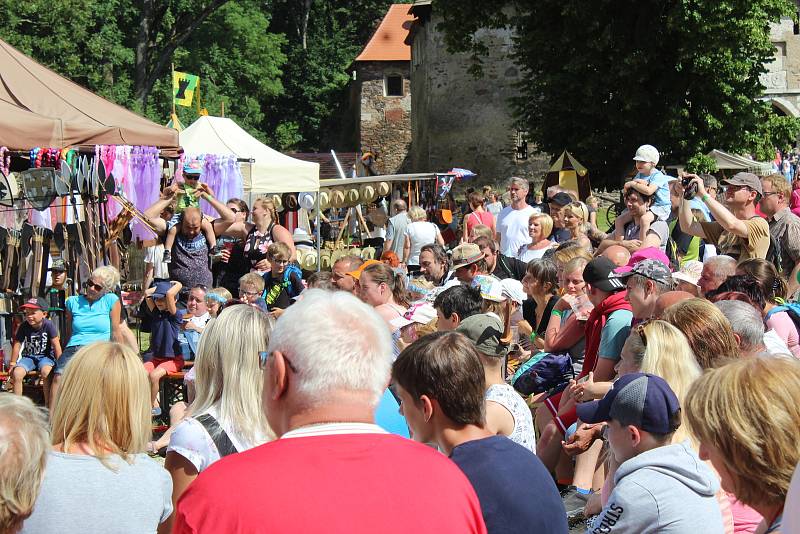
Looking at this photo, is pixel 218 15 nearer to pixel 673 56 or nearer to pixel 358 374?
pixel 673 56

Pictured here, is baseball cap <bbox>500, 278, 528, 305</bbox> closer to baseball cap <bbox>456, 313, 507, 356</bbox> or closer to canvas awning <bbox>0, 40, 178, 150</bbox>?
baseball cap <bbox>456, 313, 507, 356</bbox>

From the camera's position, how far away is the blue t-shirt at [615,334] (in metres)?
4.67

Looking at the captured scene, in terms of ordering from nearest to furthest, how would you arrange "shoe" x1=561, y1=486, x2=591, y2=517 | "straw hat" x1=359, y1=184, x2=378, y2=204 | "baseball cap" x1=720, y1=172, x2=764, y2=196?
1. "shoe" x1=561, y1=486, x2=591, y2=517
2. "baseball cap" x1=720, y1=172, x2=764, y2=196
3. "straw hat" x1=359, y1=184, x2=378, y2=204

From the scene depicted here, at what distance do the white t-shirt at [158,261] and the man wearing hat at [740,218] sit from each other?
184 inches

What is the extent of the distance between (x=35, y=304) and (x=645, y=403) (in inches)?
250

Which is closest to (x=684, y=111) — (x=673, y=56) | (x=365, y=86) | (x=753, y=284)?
(x=673, y=56)

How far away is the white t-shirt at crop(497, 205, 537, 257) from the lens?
9727 millimetres

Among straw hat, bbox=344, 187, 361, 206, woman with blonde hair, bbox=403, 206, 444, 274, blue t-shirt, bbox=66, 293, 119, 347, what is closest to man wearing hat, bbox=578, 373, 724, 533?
blue t-shirt, bbox=66, 293, 119, 347

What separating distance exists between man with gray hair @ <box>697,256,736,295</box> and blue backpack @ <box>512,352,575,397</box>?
90 cm

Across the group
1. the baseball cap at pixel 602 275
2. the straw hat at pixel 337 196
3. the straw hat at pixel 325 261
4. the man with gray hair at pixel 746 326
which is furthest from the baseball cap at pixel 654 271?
the straw hat at pixel 337 196

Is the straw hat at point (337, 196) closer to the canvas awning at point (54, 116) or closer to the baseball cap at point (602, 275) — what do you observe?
the canvas awning at point (54, 116)

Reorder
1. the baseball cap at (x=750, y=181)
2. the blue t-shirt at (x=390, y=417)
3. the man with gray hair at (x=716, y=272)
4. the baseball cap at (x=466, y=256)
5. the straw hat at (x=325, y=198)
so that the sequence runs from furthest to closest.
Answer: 1. the straw hat at (x=325, y=198)
2. the baseball cap at (x=466, y=256)
3. the baseball cap at (x=750, y=181)
4. the man with gray hair at (x=716, y=272)
5. the blue t-shirt at (x=390, y=417)

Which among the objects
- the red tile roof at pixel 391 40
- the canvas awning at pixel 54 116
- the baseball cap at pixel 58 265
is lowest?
the baseball cap at pixel 58 265

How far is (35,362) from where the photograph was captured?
26.7 ft
